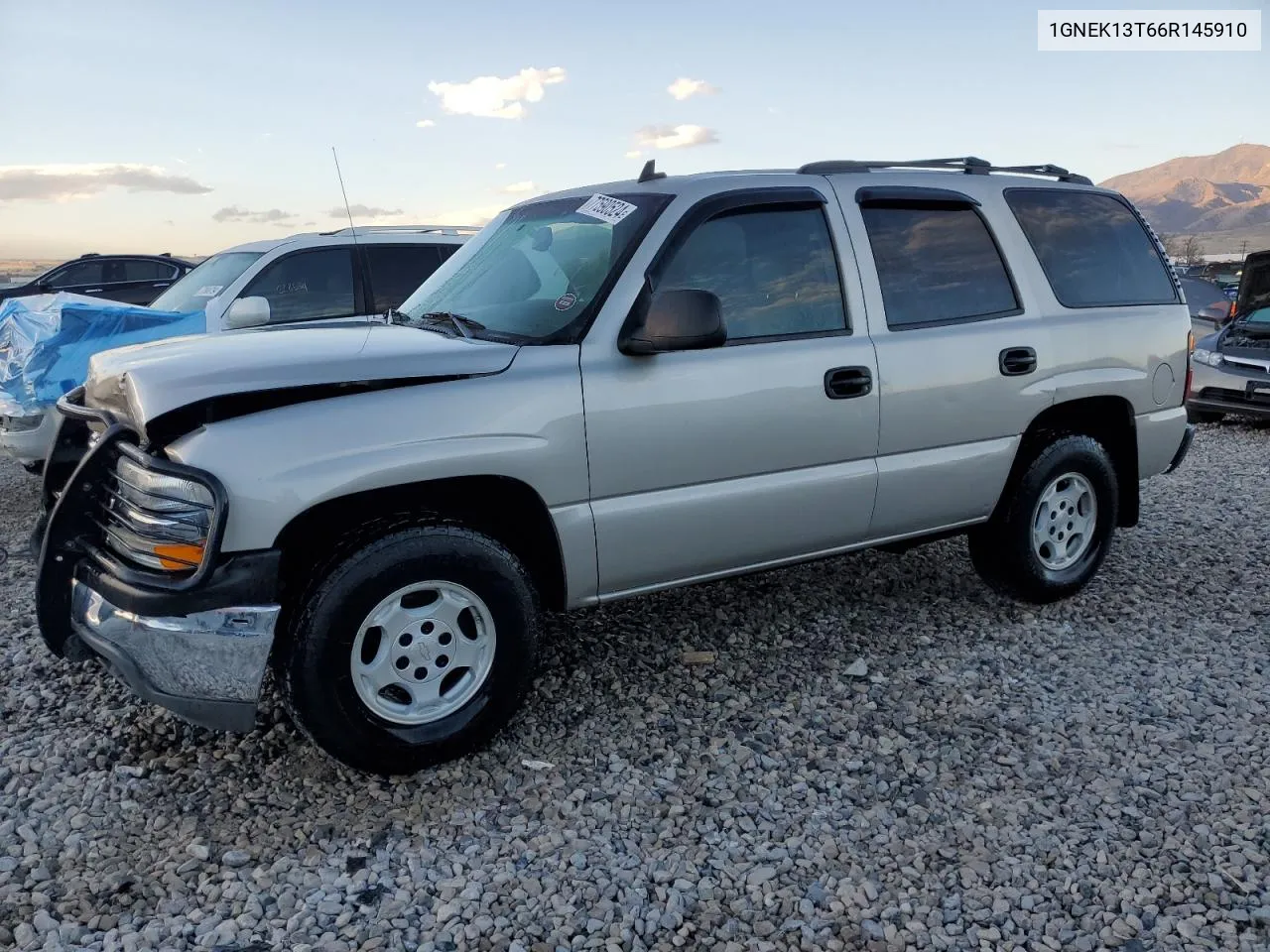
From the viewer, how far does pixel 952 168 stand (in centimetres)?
454

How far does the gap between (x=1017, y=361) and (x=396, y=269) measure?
15.6 feet

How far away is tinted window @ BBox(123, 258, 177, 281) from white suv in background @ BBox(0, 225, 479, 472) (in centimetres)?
722

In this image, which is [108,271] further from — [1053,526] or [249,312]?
[1053,526]

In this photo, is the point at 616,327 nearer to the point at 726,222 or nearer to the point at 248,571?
the point at 726,222

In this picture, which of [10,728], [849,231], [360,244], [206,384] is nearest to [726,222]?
[849,231]

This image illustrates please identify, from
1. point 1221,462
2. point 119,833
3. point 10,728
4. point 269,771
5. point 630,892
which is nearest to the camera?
point 630,892

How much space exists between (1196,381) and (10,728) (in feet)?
35.3

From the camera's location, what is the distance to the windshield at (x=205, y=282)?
7012 millimetres

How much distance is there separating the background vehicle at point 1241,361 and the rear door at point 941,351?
6.44m

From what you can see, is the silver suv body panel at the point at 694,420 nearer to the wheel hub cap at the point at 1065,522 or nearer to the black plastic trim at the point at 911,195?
the black plastic trim at the point at 911,195

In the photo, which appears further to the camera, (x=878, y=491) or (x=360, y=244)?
(x=360, y=244)

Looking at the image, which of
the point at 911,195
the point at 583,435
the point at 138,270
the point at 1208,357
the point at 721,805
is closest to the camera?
the point at 721,805

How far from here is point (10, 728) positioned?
142 inches

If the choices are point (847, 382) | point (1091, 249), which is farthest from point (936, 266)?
point (1091, 249)
